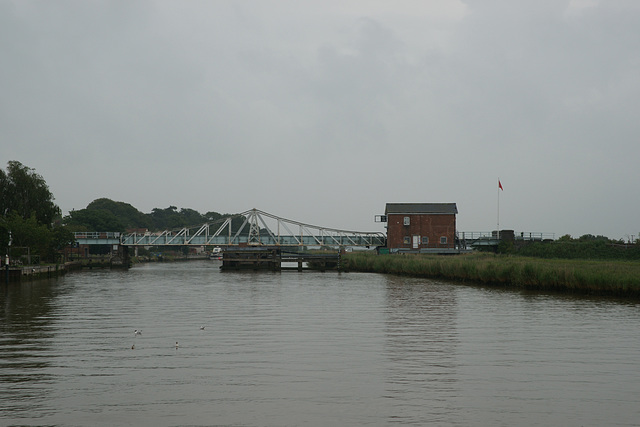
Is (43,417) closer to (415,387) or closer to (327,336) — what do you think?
(415,387)

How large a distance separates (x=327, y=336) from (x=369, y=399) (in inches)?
368

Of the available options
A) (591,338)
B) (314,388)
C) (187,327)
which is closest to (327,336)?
(187,327)

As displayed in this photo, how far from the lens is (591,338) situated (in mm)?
22469

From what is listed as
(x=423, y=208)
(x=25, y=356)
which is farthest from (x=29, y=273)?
(x=423, y=208)

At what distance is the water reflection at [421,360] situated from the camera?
1304 cm

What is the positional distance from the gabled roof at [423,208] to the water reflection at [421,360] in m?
56.7

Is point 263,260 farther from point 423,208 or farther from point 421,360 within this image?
point 421,360

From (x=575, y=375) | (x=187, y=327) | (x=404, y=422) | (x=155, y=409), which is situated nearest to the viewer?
(x=404, y=422)

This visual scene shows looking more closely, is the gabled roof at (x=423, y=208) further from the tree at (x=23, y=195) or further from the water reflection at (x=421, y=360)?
the water reflection at (x=421, y=360)

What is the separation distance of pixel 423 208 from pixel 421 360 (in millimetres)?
76287

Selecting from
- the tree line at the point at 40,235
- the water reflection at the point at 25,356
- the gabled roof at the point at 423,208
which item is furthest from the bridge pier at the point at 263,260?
the water reflection at the point at 25,356

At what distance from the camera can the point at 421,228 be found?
302 feet

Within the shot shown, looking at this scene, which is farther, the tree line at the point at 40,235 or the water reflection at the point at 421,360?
the tree line at the point at 40,235

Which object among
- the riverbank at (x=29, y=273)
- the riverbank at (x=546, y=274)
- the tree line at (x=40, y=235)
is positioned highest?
the tree line at (x=40, y=235)
